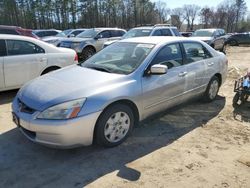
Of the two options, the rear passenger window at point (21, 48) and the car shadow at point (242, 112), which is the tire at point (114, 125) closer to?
the car shadow at point (242, 112)

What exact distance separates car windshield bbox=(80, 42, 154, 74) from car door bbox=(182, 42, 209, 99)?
3.02 ft

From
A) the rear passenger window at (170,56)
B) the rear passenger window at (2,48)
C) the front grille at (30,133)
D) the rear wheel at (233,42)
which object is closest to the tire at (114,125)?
the front grille at (30,133)

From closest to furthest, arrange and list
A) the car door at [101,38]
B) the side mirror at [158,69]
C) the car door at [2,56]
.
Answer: the side mirror at [158,69]
the car door at [2,56]
the car door at [101,38]

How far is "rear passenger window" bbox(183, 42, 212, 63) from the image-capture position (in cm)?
526

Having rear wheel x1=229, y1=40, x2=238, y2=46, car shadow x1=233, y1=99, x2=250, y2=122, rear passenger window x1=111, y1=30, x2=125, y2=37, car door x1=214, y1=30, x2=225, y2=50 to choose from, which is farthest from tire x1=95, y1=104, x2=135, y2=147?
rear wheel x1=229, y1=40, x2=238, y2=46

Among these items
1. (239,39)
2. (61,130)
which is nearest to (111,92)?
(61,130)

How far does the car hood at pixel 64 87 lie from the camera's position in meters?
3.61

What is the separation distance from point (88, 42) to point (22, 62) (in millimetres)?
6496

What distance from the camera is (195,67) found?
17.4 ft

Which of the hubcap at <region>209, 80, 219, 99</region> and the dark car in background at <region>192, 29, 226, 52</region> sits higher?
the dark car in background at <region>192, 29, 226, 52</region>

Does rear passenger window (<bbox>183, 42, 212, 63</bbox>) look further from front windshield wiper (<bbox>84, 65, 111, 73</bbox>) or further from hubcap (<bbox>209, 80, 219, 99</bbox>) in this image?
front windshield wiper (<bbox>84, 65, 111, 73</bbox>)

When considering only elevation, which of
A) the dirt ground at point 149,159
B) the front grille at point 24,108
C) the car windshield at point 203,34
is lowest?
the dirt ground at point 149,159

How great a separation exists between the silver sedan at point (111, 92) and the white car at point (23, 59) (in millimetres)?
2229

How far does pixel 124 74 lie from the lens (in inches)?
165
